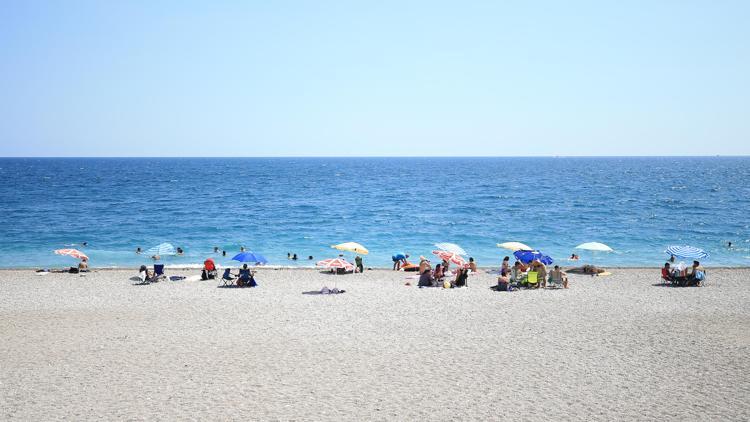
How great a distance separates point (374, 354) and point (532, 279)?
10863 mm

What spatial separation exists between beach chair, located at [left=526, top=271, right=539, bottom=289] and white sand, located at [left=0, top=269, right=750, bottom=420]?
2.70ft

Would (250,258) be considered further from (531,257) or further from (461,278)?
(531,257)

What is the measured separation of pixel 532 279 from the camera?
22594mm

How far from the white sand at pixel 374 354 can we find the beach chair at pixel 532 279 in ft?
2.70

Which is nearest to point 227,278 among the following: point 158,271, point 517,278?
point 158,271

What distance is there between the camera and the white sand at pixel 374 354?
434 inches

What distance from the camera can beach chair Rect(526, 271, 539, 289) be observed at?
22.6 m

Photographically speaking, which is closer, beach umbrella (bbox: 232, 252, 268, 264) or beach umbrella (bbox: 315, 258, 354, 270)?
beach umbrella (bbox: 232, 252, 268, 264)

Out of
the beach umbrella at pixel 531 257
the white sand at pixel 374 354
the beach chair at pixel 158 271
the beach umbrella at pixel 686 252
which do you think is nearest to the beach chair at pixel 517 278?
the white sand at pixel 374 354

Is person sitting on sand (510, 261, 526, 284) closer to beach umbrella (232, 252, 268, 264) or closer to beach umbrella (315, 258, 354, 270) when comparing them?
beach umbrella (315, 258, 354, 270)

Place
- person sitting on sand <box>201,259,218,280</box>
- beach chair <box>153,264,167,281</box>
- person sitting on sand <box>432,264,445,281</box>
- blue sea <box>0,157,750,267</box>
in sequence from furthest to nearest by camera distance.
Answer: blue sea <box>0,157,750,267</box> → person sitting on sand <box>201,259,218,280</box> → beach chair <box>153,264,167,281</box> → person sitting on sand <box>432,264,445,281</box>

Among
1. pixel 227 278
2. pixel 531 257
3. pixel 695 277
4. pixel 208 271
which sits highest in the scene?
pixel 531 257

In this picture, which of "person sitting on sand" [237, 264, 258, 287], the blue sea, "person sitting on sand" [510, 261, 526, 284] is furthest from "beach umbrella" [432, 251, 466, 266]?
"person sitting on sand" [237, 264, 258, 287]

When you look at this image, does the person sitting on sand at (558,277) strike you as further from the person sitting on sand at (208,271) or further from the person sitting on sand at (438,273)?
the person sitting on sand at (208,271)
